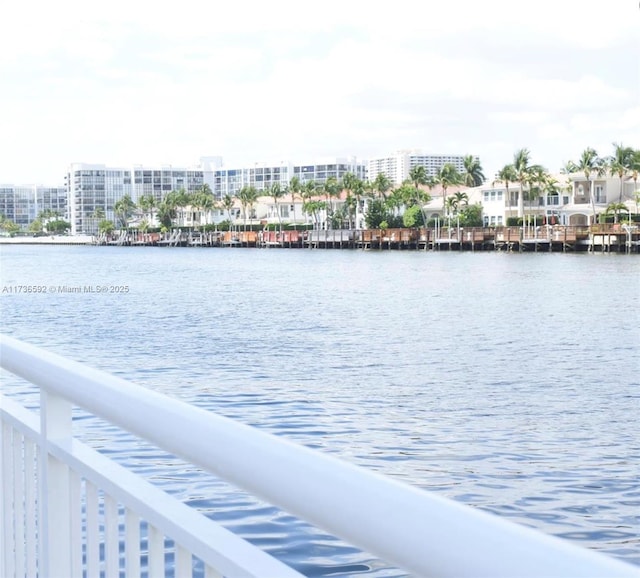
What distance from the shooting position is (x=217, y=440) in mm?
1407

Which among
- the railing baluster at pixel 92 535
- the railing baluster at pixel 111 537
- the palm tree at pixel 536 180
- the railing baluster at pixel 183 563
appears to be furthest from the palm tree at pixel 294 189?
the railing baluster at pixel 183 563

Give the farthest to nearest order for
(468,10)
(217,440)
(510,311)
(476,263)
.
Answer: (468,10) < (476,263) < (510,311) < (217,440)

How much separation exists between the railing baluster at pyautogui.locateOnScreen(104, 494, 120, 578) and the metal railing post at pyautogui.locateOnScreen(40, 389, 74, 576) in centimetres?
23

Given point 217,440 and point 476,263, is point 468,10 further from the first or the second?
point 217,440

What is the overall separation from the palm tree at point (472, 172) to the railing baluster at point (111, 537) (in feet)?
433

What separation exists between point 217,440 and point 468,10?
204670 millimetres

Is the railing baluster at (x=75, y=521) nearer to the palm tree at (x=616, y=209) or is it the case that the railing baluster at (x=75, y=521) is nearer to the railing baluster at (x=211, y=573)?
the railing baluster at (x=211, y=573)

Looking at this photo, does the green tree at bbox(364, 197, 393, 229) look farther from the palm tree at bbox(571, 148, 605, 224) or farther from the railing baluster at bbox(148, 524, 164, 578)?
the railing baluster at bbox(148, 524, 164, 578)

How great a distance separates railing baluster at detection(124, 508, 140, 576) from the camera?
70.4 inches

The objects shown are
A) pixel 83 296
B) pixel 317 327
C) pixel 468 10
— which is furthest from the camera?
pixel 468 10

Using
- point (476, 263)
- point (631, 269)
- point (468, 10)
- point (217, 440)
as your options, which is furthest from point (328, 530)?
point (468, 10)

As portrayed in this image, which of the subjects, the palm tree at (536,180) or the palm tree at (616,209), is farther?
the palm tree at (536,180)

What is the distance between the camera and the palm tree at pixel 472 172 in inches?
5197

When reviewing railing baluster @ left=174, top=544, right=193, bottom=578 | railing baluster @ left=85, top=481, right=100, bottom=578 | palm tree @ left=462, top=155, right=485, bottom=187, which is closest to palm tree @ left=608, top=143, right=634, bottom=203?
palm tree @ left=462, top=155, right=485, bottom=187
